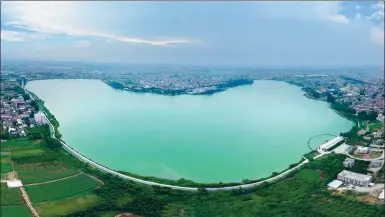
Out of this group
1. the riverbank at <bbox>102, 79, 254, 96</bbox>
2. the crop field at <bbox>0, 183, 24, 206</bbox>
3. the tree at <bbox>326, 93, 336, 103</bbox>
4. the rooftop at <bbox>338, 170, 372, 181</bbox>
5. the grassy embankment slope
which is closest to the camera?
the grassy embankment slope

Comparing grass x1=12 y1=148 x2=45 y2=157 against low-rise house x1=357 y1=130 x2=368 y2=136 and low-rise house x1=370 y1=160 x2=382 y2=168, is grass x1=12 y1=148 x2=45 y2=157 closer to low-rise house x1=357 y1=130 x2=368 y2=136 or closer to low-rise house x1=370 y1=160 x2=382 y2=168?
low-rise house x1=370 y1=160 x2=382 y2=168

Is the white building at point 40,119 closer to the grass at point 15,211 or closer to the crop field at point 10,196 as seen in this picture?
the crop field at point 10,196

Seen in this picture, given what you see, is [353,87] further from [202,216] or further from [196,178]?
[202,216]

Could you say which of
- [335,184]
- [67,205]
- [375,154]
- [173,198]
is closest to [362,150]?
[375,154]

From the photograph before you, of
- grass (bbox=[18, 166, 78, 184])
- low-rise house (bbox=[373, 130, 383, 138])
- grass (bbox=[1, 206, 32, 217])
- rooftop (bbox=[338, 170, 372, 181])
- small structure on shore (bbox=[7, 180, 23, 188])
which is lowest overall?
grass (bbox=[1, 206, 32, 217])

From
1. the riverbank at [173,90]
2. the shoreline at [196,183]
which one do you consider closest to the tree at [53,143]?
the shoreline at [196,183]

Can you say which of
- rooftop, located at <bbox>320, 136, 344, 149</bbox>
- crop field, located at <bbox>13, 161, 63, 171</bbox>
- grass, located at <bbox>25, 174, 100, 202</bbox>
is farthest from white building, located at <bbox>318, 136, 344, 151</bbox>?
crop field, located at <bbox>13, 161, 63, 171</bbox>
